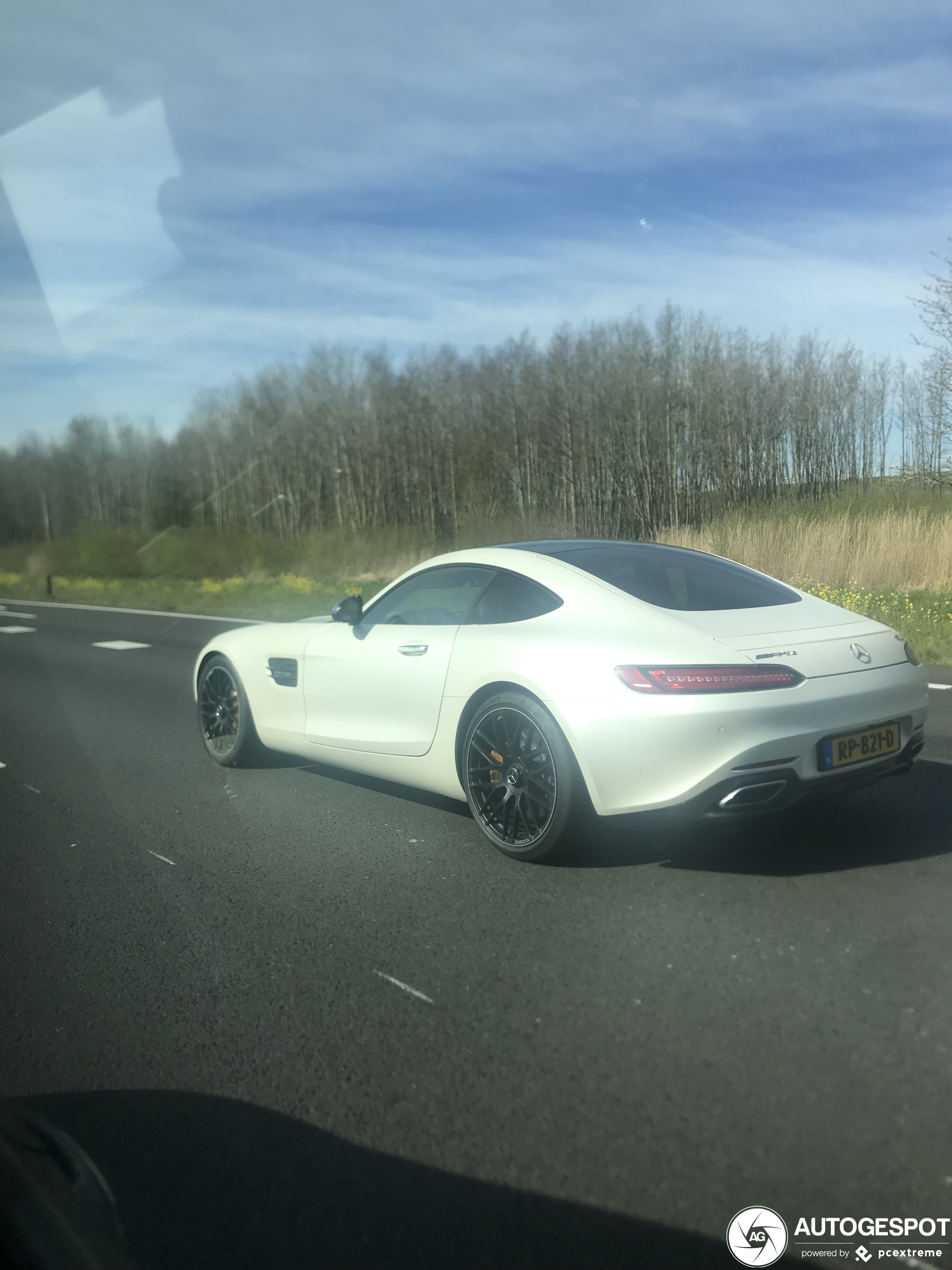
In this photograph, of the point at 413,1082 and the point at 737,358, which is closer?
the point at 413,1082

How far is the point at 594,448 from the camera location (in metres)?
49.3

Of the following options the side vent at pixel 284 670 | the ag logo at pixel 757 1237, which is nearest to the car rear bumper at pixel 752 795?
the ag logo at pixel 757 1237

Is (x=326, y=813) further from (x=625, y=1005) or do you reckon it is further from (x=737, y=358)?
(x=737, y=358)

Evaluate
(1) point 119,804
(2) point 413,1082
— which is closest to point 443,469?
(1) point 119,804

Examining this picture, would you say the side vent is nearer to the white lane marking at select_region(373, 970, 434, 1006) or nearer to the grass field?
the white lane marking at select_region(373, 970, 434, 1006)

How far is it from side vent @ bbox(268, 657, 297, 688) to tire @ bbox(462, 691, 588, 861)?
60.2 inches

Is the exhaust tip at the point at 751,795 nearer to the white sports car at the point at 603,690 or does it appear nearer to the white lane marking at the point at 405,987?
the white sports car at the point at 603,690

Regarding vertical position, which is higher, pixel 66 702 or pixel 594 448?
pixel 594 448

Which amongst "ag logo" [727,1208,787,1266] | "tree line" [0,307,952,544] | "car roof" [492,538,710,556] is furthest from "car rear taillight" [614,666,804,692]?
"tree line" [0,307,952,544]

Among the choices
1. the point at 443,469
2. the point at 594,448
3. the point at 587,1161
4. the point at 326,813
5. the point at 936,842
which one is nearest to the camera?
the point at 587,1161

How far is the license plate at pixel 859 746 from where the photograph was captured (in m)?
4.40

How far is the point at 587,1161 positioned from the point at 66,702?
8939 mm

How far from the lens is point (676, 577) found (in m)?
5.23

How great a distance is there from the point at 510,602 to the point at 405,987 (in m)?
2.08
